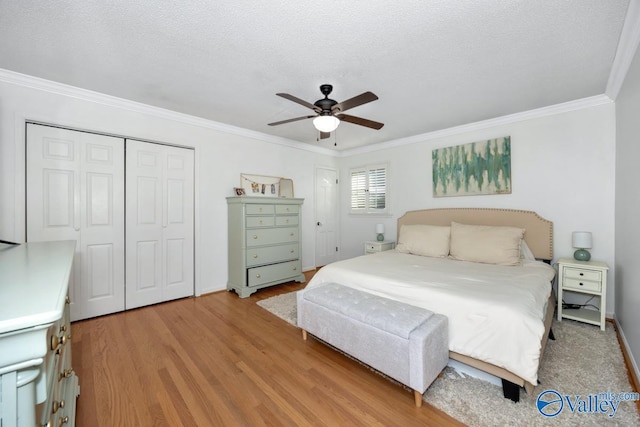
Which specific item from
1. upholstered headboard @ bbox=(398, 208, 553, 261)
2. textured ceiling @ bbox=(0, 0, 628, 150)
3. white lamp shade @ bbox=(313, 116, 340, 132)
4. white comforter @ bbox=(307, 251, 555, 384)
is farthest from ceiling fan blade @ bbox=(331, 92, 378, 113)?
upholstered headboard @ bbox=(398, 208, 553, 261)

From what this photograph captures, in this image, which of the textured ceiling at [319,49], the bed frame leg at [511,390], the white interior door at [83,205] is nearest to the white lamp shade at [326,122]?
the textured ceiling at [319,49]

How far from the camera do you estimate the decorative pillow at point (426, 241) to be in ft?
11.3

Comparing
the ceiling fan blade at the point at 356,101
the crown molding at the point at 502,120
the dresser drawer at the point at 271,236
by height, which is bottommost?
the dresser drawer at the point at 271,236

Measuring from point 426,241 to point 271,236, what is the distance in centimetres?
221

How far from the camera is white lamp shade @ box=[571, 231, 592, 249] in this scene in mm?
2844

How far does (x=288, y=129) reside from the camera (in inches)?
165

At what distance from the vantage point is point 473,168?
3828 mm

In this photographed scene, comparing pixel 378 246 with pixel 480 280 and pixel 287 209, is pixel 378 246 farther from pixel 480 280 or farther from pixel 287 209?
pixel 480 280

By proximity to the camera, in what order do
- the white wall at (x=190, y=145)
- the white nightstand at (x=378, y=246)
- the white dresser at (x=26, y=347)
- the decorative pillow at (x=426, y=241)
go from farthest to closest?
the white nightstand at (x=378, y=246) < the decorative pillow at (x=426, y=241) < the white wall at (x=190, y=145) < the white dresser at (x=26, y=347)

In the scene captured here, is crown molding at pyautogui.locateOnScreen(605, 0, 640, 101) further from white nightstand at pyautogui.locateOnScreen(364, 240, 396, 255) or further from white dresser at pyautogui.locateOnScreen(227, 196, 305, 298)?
white dresser at pyautogui.locateOnScreen(227, 196, 305, 298)

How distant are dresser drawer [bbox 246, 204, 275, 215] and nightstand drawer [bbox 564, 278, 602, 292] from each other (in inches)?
143

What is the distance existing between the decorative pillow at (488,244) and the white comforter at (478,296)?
0.16m

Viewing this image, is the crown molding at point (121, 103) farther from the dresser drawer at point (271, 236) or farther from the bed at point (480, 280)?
the bed at point (480, 280)

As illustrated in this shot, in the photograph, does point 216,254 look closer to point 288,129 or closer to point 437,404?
point 288,129
